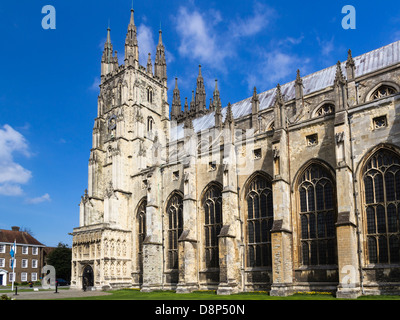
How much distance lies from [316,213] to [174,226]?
15.6 m

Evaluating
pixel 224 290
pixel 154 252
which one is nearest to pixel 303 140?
pixel 224 290

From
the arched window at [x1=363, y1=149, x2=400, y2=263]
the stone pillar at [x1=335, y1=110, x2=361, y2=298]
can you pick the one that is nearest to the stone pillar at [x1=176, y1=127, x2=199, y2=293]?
the stone pillar at [x1=335, y1=110, x2=361, y2=298]

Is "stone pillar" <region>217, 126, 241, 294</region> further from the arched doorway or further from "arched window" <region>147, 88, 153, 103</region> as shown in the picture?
"arched window" <region>147, 88, 153, 103</region>

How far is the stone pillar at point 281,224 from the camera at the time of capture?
26719 mm

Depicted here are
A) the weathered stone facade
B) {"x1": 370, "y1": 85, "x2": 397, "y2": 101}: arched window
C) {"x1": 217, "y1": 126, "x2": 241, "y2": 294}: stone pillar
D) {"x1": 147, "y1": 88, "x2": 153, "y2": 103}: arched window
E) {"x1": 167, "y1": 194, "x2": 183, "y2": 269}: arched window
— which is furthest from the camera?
{"x1": 147, "y1": 88, "x2": 153, "y2": 103}: arched window

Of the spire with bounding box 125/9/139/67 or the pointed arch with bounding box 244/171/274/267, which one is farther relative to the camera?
the spire with bounding box 125/9/139/67

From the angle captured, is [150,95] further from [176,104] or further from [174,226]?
[174,226]

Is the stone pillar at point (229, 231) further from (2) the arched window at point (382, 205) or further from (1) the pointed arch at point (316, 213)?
(2) the arched window at point (382, 205)

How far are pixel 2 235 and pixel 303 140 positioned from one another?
55633 millimetres

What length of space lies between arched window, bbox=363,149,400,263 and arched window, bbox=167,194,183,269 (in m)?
18.4

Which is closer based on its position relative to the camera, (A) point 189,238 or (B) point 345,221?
(B) point 345,221

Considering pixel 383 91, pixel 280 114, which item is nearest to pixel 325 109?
pixel 383 91

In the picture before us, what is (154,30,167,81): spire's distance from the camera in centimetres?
5883

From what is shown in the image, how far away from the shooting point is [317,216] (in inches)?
1098
